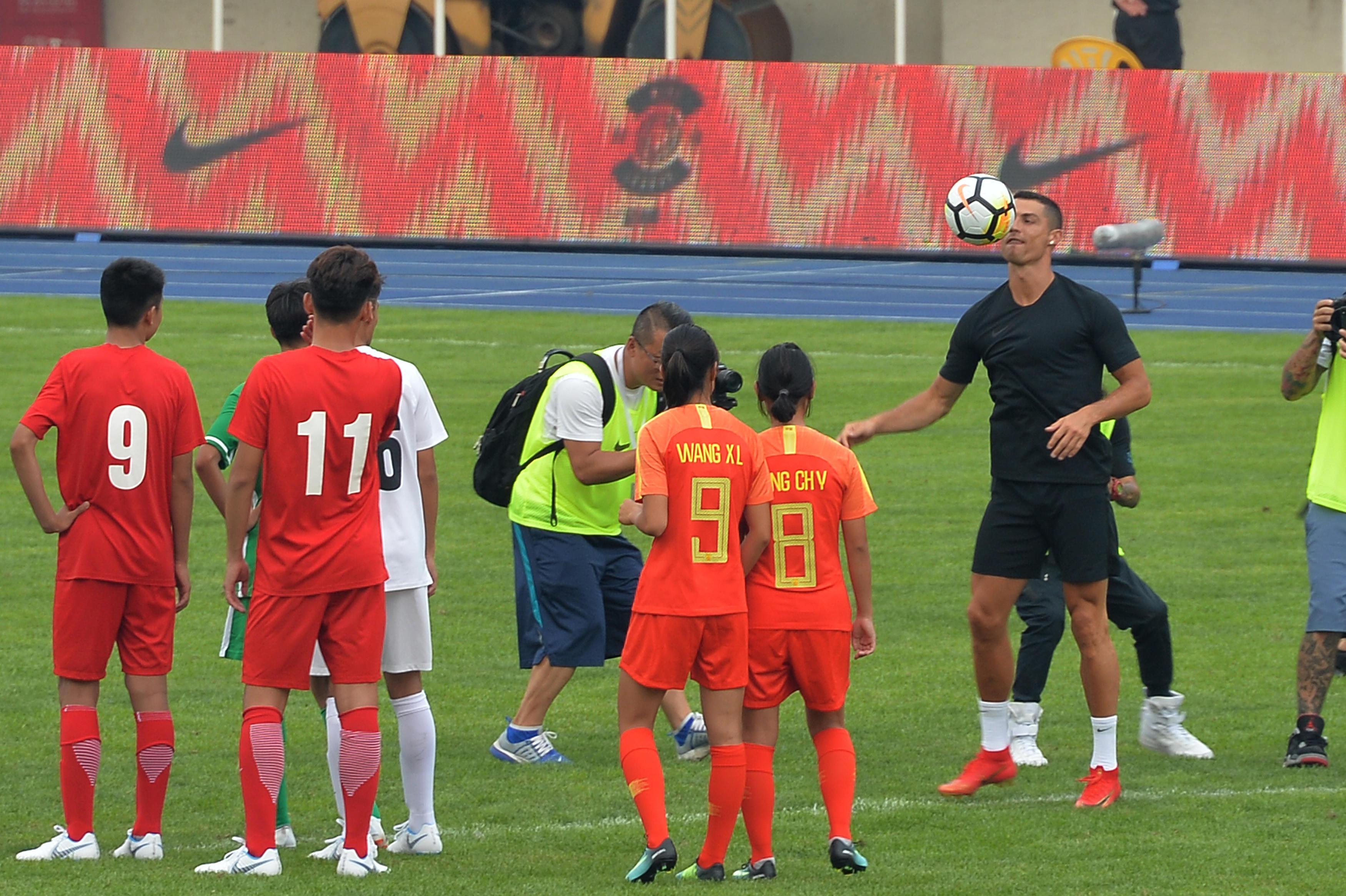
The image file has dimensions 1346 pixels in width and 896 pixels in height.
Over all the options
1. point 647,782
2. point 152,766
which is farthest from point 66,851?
point 647,782

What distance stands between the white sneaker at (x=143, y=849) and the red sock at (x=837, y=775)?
2046mm

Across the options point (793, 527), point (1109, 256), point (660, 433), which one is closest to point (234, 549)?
point (660, 433)

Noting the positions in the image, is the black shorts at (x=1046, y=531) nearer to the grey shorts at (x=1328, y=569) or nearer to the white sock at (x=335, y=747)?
the grey shorts at (x=1328, y=569)

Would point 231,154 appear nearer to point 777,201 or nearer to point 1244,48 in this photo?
point 777,201

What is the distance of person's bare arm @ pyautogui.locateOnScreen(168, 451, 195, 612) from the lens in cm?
595

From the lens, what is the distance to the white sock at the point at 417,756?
238 inches

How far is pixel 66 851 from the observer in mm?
5887

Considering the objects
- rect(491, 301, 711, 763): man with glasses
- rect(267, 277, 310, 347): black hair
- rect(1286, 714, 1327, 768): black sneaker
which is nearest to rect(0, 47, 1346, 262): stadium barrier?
rect(1286, 714, 1327, 768): black sneaker

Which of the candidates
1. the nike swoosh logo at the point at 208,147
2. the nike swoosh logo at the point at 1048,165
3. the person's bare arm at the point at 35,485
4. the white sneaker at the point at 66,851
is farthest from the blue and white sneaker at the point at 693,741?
the nike swoosh logo at the point at 208,147

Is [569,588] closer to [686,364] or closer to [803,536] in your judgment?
[803,536]

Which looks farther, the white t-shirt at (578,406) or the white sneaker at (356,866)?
the white t-shirt at (578,406)

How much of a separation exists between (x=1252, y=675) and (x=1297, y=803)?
224 centimetres

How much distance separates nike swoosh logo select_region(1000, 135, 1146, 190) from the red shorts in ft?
75.0

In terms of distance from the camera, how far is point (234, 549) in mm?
5629
